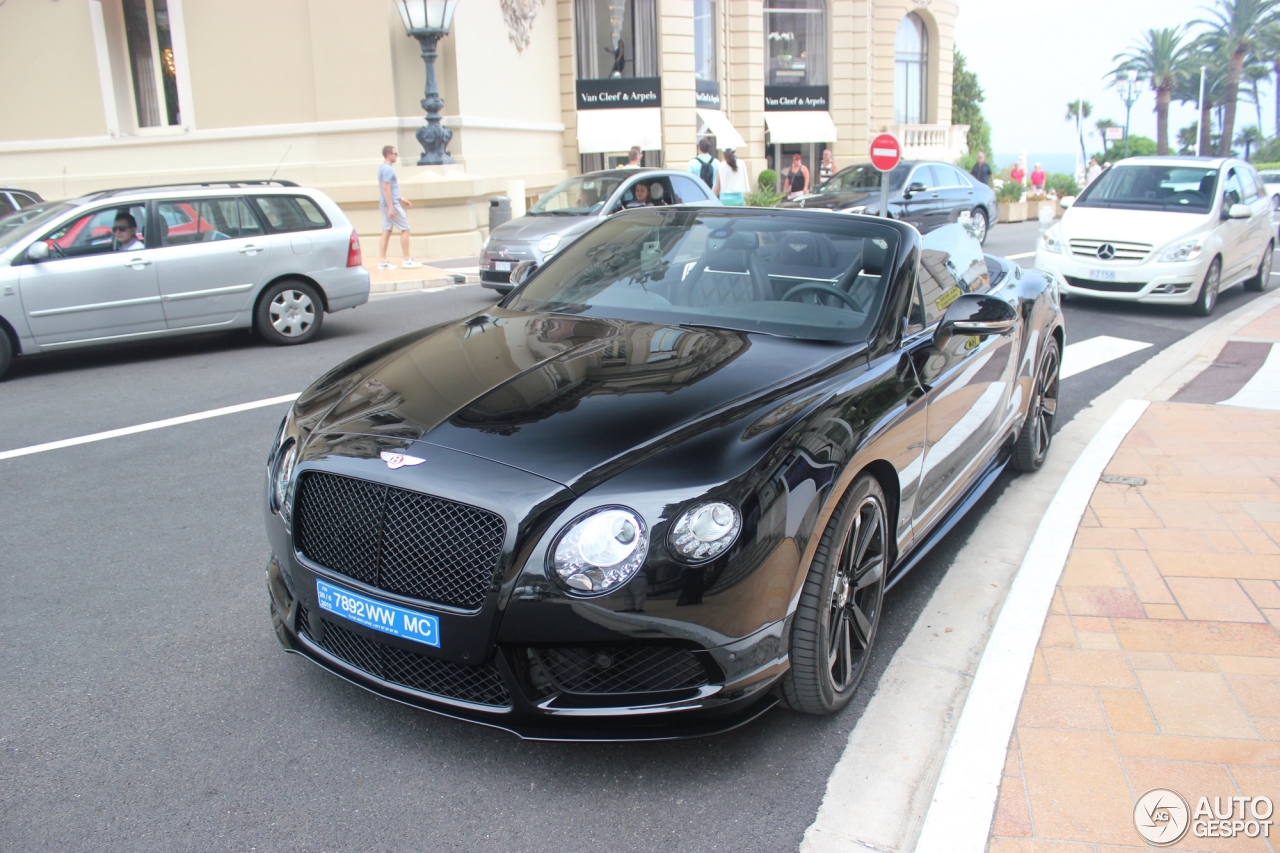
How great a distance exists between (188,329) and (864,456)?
8225mm

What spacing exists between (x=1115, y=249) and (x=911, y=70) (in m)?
32.3

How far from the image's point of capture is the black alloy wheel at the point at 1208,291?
12.2 metres

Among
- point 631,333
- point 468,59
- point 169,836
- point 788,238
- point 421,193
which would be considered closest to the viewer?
point 169,836

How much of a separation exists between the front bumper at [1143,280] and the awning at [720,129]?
20.1m

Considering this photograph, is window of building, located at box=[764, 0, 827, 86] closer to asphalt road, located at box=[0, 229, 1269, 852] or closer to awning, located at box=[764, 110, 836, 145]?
awning, located at box=[764, 110, 836, 145]

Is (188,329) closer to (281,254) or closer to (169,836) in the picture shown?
(281,254)

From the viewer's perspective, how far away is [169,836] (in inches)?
107

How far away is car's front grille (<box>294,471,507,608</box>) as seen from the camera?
2.79 m

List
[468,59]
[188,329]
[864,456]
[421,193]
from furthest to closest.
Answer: [468,59] → [421,193] → [188,329] → [864,456]

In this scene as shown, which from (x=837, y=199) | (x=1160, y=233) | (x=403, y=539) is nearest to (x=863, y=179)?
(x=837, y=199)

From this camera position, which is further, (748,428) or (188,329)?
(188,329)

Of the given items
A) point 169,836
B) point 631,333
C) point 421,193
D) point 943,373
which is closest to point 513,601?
point 169,836

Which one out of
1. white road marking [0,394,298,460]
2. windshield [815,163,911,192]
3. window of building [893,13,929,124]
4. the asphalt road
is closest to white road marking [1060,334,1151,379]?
the asphalt road

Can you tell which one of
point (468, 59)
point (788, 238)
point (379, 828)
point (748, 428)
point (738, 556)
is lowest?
point (379, 828)
